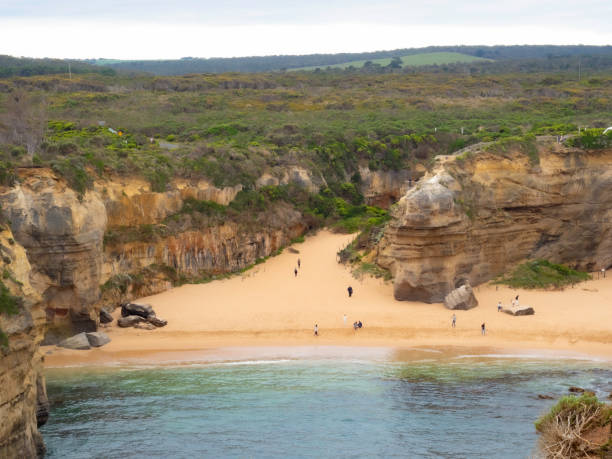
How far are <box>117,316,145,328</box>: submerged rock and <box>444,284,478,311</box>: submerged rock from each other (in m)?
13.1

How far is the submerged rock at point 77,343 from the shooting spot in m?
30.9

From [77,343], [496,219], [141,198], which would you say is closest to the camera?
[77,343]

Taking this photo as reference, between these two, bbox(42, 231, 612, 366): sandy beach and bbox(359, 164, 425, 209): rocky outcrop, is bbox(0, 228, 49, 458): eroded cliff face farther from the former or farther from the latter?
bbox(359, 164, 425, 209): rocky outcrop

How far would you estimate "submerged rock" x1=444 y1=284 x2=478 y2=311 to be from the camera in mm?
34438

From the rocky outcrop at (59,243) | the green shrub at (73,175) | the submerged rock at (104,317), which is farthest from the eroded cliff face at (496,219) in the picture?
the green shrub at (73,175)

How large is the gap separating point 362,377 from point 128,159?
18106 millimetres

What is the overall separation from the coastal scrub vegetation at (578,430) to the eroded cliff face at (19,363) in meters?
11.5

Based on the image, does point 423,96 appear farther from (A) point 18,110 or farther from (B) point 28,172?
(B) point 28,172

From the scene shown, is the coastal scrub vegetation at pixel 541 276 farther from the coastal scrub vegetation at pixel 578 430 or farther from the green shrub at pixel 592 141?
the coastal scrub vegetation at pixel 578 430

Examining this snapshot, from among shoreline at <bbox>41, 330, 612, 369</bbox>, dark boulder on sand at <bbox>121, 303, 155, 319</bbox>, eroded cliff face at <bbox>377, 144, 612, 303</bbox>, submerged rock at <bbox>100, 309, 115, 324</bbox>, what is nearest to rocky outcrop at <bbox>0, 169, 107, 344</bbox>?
submerged rock at <bbox>100, 309, 115, 324</bbox>

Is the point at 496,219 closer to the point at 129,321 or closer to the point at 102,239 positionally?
the point at 129,321

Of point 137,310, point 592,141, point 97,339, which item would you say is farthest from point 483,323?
point 97,339

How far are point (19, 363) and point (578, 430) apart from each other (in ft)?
39.8

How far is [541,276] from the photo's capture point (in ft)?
124
